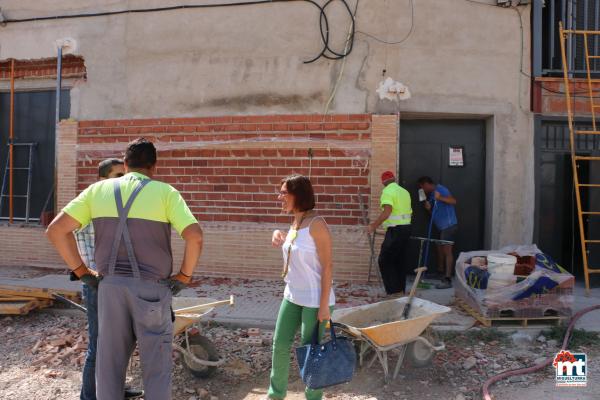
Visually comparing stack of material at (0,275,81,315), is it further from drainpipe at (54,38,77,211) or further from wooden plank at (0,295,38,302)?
drainpipe at (54,38,77,211)

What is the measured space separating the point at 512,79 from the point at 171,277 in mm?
6652

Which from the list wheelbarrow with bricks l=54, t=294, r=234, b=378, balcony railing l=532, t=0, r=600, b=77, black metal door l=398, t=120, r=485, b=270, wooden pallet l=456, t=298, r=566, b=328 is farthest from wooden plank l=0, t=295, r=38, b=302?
balcony railing l=532, t=0, r=600, b=77

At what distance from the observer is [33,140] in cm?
965

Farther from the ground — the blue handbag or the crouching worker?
the crouching worker

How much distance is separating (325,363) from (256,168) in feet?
16.2

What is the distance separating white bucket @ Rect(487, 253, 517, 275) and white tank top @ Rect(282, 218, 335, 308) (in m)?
2.80

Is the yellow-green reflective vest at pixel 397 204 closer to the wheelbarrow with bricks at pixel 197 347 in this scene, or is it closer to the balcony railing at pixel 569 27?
the wheelbarrow with bricks at pixel 197 347

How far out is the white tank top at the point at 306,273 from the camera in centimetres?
367

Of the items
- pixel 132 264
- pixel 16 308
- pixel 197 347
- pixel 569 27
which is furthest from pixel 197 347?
pixel 569 27

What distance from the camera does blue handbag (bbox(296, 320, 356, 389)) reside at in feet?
11.6

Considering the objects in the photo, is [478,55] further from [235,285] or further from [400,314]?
[235,285]

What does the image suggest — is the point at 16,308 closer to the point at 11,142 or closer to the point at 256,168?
the point at 256,168

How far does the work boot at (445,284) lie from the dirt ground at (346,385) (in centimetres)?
214

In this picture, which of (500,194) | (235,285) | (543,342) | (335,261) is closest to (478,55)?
(500,194)
